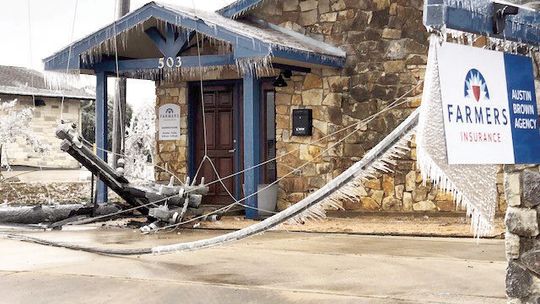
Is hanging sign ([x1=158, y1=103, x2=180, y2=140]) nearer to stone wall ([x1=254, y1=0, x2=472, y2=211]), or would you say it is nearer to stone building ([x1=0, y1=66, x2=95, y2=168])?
stone wall ([x1=254, y1=0, x2=472, y2=211])

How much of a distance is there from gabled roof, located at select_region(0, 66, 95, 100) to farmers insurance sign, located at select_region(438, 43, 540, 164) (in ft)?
85.0

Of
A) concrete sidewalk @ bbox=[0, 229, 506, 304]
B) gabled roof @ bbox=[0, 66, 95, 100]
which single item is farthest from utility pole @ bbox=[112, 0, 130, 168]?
gabled roof @ bbox=[0, 66, 95, 100]

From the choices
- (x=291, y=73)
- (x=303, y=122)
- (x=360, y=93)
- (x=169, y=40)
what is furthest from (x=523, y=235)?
(x=169, y=40)

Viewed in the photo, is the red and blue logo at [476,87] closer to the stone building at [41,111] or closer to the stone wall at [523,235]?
the stone wall at [523,235]

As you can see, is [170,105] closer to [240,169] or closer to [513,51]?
[240,169]

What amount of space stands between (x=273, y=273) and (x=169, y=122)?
7686mm

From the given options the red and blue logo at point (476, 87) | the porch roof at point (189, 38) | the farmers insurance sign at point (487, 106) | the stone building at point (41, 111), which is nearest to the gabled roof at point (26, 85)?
the stone building at point (41, 111)

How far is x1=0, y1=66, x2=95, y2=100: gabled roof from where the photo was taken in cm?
3101

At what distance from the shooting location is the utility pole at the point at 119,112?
16547 mm

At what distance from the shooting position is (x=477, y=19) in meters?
4.41

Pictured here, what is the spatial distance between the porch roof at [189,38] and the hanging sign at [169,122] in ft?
3.37

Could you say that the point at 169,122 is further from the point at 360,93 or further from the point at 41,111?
the point at 41,111

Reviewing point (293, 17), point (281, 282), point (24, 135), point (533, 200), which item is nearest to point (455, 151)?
point (533, 200)

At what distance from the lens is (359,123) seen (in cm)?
1242
